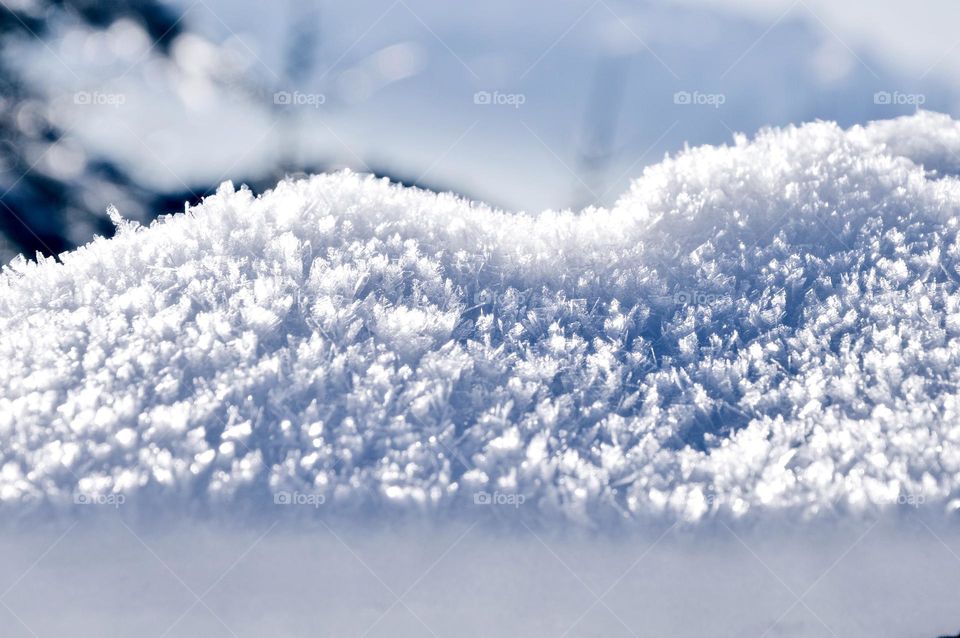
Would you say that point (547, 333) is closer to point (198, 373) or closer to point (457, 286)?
point (457, 286)

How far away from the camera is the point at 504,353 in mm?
741

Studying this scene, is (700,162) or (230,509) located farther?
(700,162)

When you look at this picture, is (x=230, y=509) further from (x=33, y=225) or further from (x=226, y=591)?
(x=33, y=225)

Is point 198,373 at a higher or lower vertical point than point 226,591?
higher

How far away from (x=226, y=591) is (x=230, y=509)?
6 cm

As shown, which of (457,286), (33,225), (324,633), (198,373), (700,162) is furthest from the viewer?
(33,225)

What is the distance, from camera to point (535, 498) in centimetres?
65

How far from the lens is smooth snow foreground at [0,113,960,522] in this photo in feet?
2.14

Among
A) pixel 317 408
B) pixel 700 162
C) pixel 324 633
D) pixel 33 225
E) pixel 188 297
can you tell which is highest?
pixel 33 225

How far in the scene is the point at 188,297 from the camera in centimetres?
74

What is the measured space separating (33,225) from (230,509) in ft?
7.52

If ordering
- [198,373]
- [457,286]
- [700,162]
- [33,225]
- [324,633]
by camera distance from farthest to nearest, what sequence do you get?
[33,225] < [700,162] < [457,286] < [198,373] < [324,633]

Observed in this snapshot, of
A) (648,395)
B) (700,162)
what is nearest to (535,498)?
(648,395)

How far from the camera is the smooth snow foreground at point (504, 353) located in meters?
0.65
